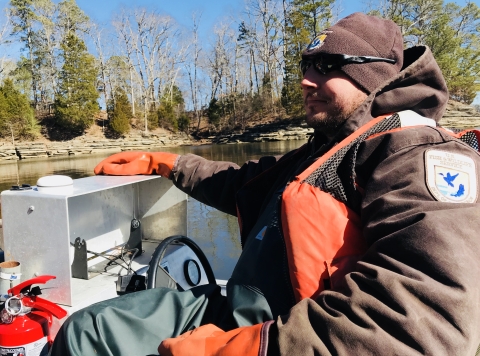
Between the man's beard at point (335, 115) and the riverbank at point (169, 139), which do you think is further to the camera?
the riverbank at point (169, 139)

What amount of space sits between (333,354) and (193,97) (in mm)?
43645

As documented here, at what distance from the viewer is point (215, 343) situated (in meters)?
1.09

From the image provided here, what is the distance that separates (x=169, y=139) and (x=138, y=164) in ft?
106

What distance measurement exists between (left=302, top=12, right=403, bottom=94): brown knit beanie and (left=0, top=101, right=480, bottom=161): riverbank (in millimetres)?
25035

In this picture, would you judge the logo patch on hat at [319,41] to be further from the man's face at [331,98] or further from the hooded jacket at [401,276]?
the hooded jacket at [401,276]

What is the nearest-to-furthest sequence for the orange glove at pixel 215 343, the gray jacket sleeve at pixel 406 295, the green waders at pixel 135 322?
the gray jacket sleeve at pixel 406 295
the orange glove at pixel 215 343
the green waders at pixel 135 322

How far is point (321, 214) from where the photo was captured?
124 cm

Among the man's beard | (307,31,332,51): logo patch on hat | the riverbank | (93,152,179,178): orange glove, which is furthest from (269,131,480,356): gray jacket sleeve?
the riverbank

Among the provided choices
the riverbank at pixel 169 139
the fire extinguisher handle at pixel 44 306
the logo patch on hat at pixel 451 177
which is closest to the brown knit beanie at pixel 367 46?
the logo patch on hat at pixel 451 177

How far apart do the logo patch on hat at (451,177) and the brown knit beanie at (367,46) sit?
0.50 m

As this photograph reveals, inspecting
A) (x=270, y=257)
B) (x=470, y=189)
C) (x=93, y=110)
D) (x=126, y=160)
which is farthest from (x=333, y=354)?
(x=93, y=110)

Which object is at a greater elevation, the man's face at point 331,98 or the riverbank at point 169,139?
the man's face at point 331,98

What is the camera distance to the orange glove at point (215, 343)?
3.33 feet

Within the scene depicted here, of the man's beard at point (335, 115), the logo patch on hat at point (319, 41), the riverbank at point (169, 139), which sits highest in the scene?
the logo patch on hat at point (319, 41)
